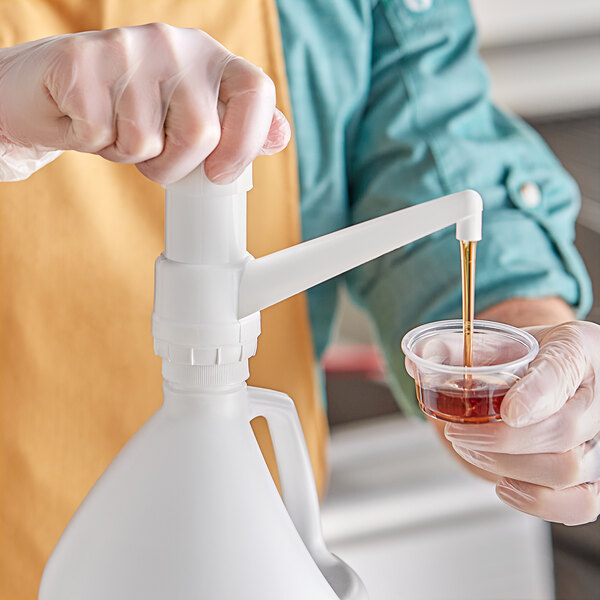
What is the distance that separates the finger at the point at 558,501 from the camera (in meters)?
0.45

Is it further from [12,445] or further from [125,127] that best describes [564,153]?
[125,127]

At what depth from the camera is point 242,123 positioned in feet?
1.11

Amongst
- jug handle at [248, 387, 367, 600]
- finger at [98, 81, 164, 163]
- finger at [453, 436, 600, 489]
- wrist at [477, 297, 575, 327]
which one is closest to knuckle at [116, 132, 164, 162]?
finger at [98, 81, 164, 163]

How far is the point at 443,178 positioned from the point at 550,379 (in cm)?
31

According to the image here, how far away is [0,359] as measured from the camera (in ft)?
2.08

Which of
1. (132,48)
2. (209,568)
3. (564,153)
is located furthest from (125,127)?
(564,153)

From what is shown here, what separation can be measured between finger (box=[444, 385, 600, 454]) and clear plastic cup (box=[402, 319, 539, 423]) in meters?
0.02

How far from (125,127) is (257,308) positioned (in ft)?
0.30

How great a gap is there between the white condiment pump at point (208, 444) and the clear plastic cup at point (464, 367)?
0.06 meters

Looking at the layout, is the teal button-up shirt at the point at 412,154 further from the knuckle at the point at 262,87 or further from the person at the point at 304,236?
the knuckle at the point at 262,87

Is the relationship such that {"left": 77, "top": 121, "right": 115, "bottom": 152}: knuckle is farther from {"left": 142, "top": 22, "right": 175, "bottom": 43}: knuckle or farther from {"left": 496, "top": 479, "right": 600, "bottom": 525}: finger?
{"left": 496, "top": 479, "right": 600, "bottom": 525}: finger

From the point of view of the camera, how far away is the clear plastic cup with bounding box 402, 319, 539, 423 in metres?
0.36

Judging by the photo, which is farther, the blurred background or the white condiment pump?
the blurred background

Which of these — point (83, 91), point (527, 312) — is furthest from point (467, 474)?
point (83, 91)
